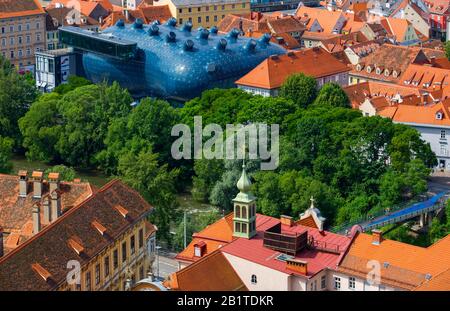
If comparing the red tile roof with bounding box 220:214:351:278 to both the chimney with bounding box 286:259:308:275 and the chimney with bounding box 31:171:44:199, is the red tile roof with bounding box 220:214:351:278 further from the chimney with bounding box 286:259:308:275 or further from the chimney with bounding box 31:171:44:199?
the chimney with bounding box 31:171:44:199

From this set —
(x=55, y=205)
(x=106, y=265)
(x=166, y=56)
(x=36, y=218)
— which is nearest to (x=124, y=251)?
(x=106, y=265)

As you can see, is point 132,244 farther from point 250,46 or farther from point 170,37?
point 250,46

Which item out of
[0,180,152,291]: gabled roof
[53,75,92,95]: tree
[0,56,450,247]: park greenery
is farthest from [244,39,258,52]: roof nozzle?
[0,180,152,291]: gabled roof

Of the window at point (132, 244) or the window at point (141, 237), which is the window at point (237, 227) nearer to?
the window at point (141, 237)

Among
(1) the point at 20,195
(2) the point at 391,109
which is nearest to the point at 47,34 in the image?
(2) the point at 391,109

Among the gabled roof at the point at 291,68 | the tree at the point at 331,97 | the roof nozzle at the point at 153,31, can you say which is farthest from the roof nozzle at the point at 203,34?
the tree at the point at 331,97
